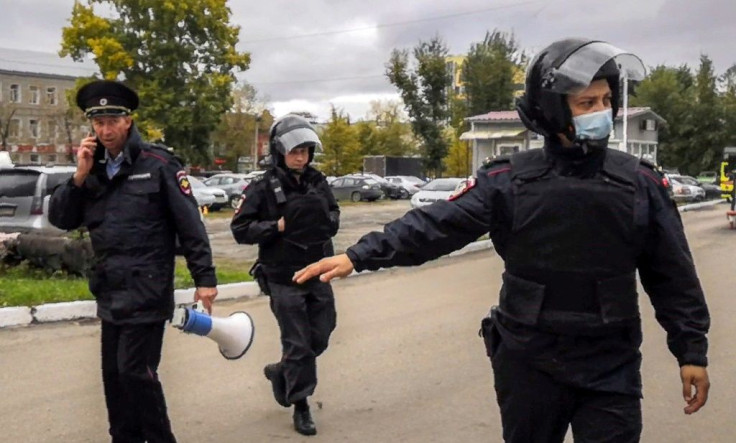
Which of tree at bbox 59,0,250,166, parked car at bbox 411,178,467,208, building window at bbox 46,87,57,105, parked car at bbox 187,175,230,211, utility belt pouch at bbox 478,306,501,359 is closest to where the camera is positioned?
utility belt pouch at bbox 478,306,501,359

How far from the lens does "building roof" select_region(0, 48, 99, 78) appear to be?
7744 centimetres

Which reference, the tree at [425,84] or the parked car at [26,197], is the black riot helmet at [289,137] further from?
the tree at [425,84]

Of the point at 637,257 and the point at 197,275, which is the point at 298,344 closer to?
the point at 197,275

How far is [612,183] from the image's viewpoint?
9.86ft

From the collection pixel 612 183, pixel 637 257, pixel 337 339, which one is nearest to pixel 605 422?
pixel 637 257

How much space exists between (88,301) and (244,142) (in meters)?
67.8

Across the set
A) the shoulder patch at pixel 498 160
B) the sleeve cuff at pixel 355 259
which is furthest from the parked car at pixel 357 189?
the sleeve cuff at pixel 355 259

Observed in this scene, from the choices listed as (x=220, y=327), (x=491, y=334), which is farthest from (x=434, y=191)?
(x=491, y=334)

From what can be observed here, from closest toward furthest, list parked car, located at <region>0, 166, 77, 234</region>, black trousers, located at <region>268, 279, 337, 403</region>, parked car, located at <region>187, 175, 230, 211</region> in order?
1. black trousers, located at <region>268, 279, 337, 403</region>
2. parked car, located at <region>0, 166, 77, 234</region>
3. parked car, located at <region>187, 175, 230, 211</region>

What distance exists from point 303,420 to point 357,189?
120ft

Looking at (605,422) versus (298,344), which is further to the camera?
(298,344)

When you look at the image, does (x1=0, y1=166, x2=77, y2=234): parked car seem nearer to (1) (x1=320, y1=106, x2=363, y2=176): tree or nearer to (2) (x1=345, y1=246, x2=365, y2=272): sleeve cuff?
(2) (x1=345, y1=246, x2=365, y2=272): sleeve cuff

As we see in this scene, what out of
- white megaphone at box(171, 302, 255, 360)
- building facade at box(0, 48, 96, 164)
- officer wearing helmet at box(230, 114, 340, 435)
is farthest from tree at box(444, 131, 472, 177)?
white megaphone at box(171, 302, 255, 360)

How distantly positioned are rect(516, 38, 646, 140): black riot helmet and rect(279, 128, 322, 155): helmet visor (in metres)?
2.32
